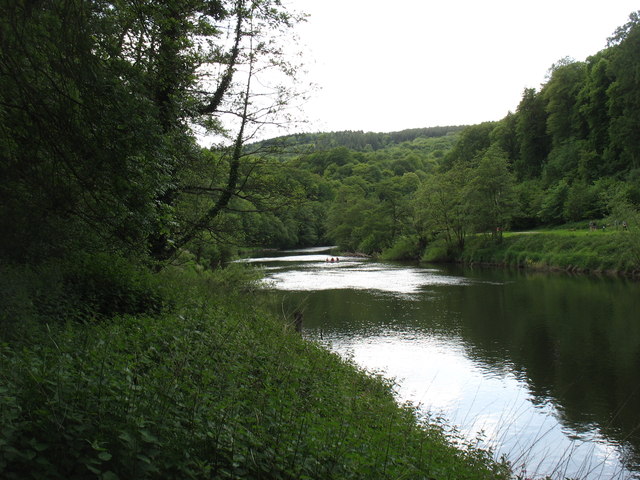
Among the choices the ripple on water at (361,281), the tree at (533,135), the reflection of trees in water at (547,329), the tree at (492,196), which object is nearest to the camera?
the reflection of trees in water at (547,329)

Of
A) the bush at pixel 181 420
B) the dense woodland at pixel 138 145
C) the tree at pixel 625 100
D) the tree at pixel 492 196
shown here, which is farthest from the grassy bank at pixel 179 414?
the tree at pixel 625 100

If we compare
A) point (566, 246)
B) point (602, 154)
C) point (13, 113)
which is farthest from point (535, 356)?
point (602, 154)

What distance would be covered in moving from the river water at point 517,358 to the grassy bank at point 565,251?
4.66 metres

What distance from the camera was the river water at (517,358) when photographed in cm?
891

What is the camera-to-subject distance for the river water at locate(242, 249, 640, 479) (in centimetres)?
891

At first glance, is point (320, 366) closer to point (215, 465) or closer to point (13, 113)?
point (215, 465)

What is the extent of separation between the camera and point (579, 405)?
10562 mm

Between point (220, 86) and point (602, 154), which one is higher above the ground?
point (602, 154)

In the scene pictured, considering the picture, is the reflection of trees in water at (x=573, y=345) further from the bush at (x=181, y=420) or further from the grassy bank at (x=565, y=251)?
the grassy bank at (x=565, y=251)

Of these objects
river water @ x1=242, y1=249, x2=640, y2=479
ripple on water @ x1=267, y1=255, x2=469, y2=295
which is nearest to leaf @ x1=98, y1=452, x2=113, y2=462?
river water @ x1=242, y1=249, x2=640, y2=479

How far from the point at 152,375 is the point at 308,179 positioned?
33.1 feet

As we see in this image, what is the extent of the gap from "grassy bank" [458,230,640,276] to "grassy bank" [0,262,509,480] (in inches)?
1219

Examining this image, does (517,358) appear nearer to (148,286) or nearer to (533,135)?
(148,286)

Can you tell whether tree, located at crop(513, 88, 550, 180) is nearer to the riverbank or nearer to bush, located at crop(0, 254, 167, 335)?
the riverbank
